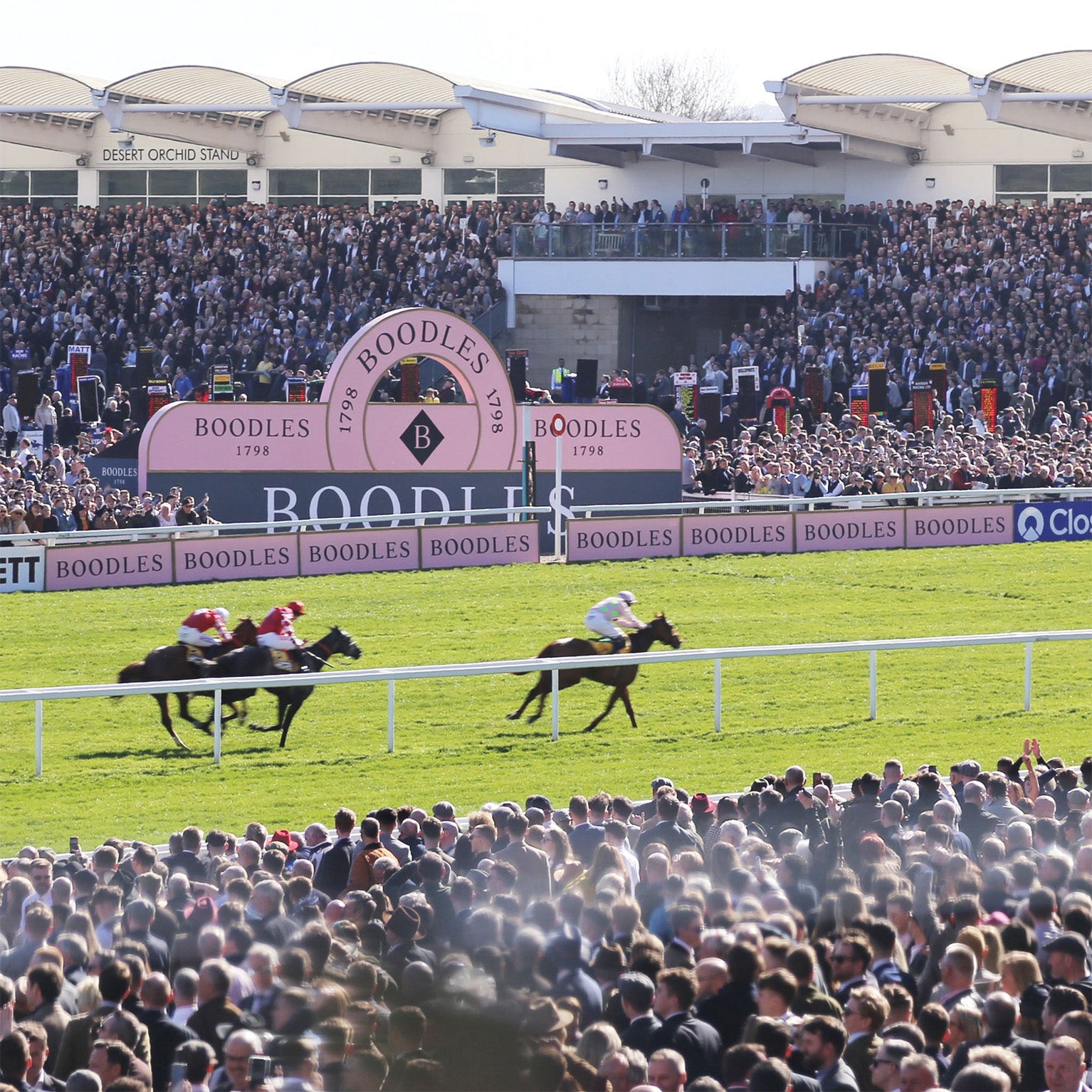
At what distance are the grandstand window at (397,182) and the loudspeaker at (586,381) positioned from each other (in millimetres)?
14163

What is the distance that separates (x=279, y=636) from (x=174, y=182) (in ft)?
106

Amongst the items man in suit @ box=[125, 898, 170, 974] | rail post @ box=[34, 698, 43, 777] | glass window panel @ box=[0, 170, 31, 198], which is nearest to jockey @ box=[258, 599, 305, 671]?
rail post @ box=[34, 698, 43, 777]

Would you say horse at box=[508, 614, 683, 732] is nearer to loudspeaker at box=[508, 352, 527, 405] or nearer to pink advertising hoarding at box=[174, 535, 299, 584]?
pink advertising hoarding at box=[174, 535, 299, 584]

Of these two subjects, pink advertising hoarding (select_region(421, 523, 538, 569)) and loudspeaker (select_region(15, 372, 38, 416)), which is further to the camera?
loudspeaker (select_region(15, 372, 38, 416))

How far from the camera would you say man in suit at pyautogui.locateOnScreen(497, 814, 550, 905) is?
6758mm

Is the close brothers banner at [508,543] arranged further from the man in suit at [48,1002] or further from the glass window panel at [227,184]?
the glass window panel at [227,184]

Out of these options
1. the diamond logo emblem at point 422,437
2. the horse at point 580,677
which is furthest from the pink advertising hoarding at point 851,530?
the horse at point 580,677

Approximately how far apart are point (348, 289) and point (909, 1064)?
30.8 m

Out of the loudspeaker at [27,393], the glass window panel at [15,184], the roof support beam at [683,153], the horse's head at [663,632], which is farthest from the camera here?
the glass window panel at [15,184]

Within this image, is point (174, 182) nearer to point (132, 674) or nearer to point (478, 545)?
point (478, 545)

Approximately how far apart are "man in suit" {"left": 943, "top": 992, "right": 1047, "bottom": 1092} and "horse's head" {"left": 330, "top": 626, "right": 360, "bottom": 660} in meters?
8.94

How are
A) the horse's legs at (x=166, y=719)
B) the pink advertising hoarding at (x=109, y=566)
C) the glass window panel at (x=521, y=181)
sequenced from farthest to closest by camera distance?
the glass window panel at (x=521, y=181) < the pink advertising hoarding at (x=109, y=566) < the horse's legs at (x=166, y=719)

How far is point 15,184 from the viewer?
4472 centimetres

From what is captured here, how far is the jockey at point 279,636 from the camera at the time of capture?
13180mm
